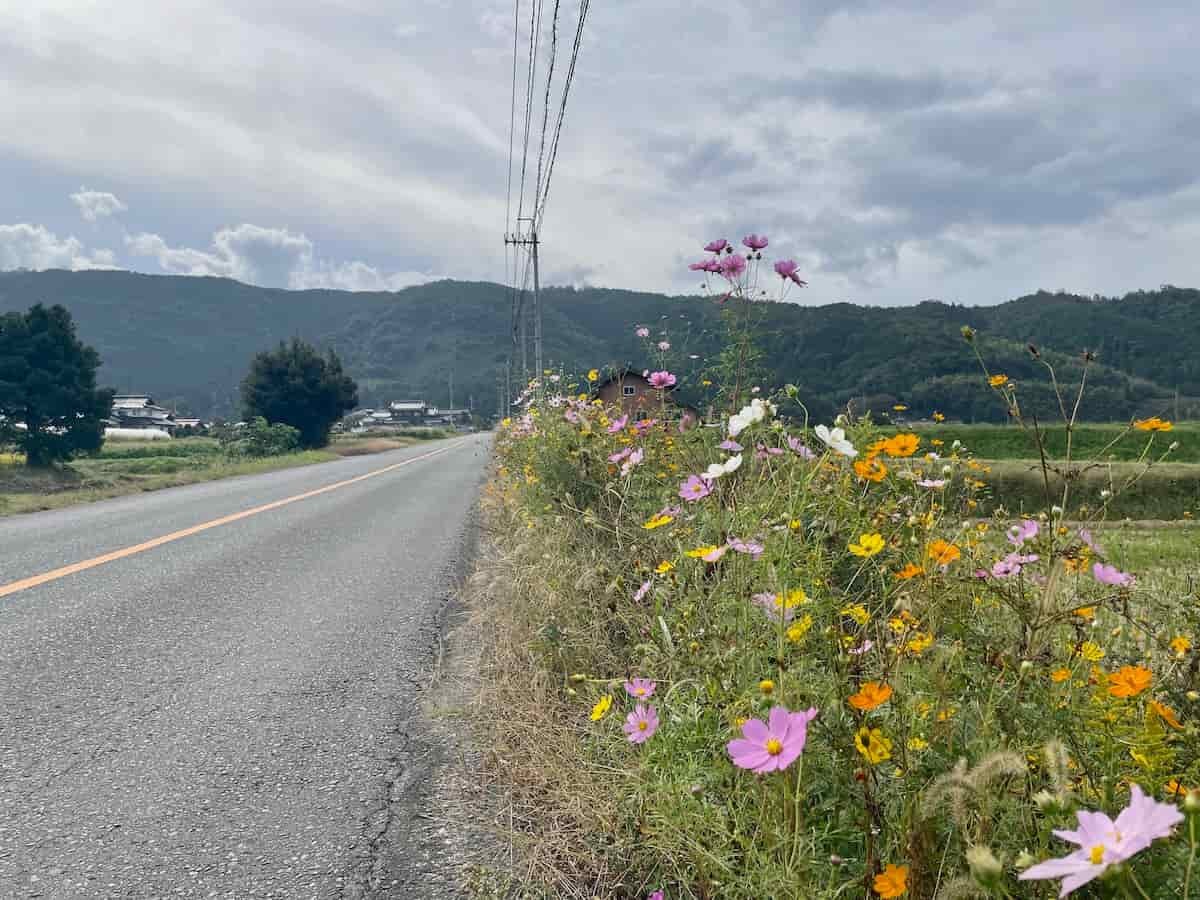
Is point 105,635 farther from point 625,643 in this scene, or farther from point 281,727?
point 625,643

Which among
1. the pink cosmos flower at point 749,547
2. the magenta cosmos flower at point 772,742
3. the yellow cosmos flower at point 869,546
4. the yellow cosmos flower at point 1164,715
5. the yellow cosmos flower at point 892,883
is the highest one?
the yellow cosmos flower at point 869,546

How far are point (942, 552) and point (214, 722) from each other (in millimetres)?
2293

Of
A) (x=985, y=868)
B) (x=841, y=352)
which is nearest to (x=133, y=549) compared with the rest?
(x=985, y=868)

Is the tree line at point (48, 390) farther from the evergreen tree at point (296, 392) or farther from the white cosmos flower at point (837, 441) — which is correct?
the white cosmos flower at point (837, 441)

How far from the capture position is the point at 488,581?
4.39 meters

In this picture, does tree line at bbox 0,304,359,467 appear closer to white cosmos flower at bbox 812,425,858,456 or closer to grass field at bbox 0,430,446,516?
grass field at bbox 0,430,446,516

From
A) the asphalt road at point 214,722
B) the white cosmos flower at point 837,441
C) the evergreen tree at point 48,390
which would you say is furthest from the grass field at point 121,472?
the white cosmos flower at point 837,441

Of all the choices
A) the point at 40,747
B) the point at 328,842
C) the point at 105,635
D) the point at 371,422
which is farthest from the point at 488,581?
the point at 371,422

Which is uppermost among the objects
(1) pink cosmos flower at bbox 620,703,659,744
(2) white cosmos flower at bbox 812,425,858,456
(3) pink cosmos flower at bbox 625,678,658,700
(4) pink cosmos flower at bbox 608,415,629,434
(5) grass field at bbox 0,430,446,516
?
(2) white cosmos flower at bbox 812,425,858,456

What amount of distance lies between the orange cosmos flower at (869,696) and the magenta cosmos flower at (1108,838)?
0.43 meters

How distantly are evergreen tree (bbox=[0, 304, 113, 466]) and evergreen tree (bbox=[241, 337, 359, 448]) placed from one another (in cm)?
1295

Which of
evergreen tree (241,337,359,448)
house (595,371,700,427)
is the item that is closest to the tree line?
evergreen tree (241,337,359,448)

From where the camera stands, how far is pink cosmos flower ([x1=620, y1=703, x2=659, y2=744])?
4.88 feet

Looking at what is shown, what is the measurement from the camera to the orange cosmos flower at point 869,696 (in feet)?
3.74
